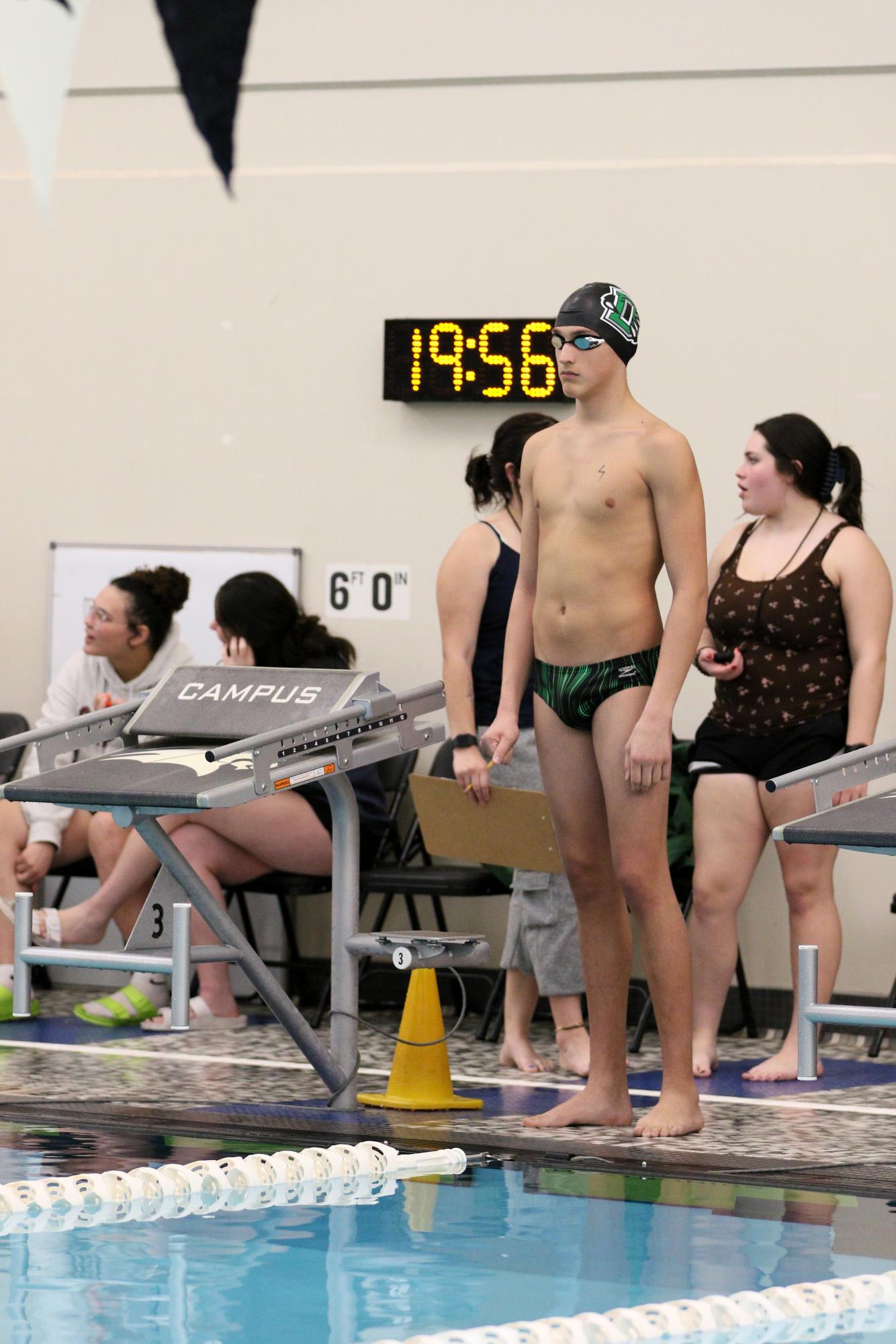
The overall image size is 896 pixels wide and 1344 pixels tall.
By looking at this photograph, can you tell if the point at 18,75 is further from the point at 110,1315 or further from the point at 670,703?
the point at 110,1315

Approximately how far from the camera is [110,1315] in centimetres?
258

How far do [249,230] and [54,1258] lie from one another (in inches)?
154

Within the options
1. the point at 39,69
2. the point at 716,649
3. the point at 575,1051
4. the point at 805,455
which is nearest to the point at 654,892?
the point at 575,1051

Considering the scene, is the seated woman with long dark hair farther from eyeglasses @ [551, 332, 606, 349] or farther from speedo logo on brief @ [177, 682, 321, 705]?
eyeglasses @ [551, 332, 606, 349]

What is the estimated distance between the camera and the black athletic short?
4715mm

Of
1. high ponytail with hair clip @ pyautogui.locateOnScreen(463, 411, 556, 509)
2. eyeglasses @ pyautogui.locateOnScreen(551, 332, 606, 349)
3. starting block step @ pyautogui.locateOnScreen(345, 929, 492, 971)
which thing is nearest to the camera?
eyeglasses @ pyautogui.locateOnScreen(551, 332, 606, 349)

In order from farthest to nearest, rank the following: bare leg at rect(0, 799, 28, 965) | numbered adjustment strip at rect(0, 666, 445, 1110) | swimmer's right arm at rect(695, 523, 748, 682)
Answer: bare leg at rect(0, 799, 28, 965) → swimmer's right arm at rect(695, 523, 748, 682) → numbered adjustment strip at rect(0, 666, 445, 1110)

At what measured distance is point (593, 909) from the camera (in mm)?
3904

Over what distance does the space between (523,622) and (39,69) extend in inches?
120

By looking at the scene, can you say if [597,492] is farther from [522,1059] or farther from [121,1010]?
[121,1010]

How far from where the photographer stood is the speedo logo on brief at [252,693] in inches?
158

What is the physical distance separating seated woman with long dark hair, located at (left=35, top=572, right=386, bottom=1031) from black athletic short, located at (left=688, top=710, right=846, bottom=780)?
0.97 meters

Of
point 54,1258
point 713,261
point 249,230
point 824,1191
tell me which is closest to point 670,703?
point 824,1191

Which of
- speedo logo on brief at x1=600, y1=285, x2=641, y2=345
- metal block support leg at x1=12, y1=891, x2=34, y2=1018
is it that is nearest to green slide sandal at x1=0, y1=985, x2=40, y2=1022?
metal block support leg at x1=12, y1=891, x2=34, y2=1018
